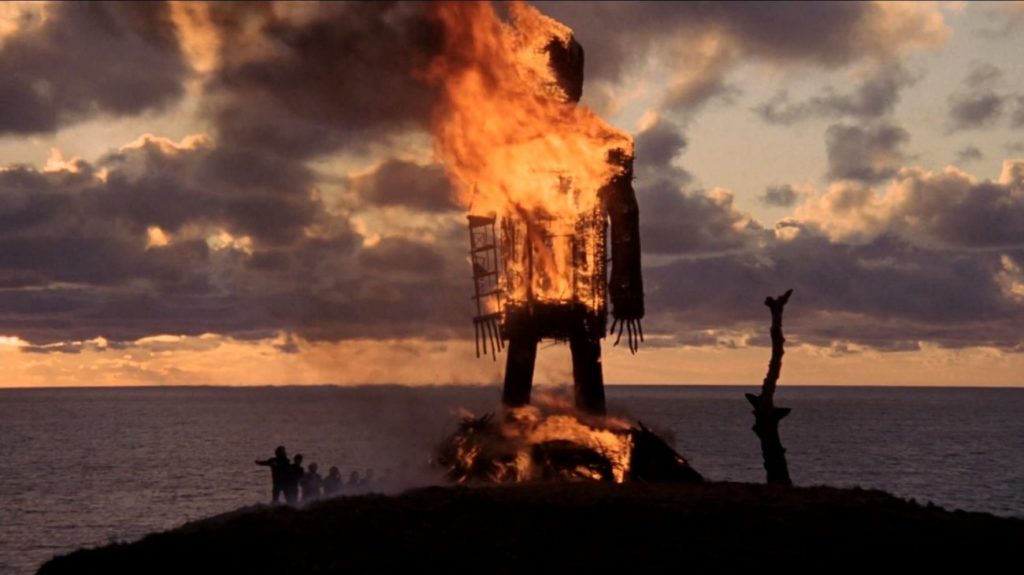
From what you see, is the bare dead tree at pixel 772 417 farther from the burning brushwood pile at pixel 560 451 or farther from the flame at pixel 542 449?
the flame at pixel 542 449

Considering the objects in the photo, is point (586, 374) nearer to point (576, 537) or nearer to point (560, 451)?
point (560, 451)

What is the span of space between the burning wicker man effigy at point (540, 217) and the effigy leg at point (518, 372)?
30 mm

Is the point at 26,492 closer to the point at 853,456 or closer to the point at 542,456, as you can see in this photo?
the point at 542,456

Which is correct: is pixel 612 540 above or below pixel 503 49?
below

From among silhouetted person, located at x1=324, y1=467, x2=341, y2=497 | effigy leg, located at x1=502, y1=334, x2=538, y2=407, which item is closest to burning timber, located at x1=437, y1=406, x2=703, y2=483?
effigy leg, located at x1=502, y1=334, x2=538, y2=407

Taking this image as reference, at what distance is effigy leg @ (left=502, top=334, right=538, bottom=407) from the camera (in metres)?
34.0

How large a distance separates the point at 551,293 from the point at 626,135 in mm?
5102

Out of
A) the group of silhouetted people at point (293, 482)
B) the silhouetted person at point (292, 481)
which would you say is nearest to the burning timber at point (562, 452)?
the group of silhouetted people at point (293, 482)

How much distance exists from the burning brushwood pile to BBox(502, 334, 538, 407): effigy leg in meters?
0.52

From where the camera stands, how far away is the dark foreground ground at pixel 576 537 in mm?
19828

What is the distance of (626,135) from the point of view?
3350cm

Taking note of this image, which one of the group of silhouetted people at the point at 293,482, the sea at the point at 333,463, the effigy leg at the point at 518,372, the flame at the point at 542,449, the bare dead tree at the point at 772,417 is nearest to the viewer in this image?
the flame at the point at 542,449

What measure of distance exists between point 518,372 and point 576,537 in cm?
1311

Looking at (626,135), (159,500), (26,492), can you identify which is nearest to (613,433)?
(626,135)
